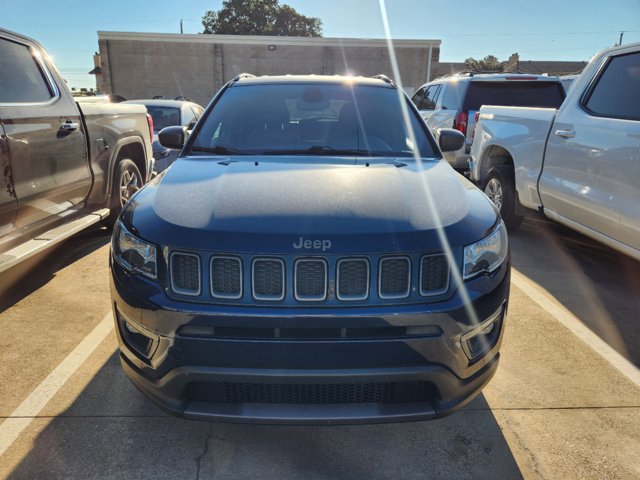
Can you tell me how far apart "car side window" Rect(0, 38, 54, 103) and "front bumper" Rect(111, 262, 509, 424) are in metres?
2.53

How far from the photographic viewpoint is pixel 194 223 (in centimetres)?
205

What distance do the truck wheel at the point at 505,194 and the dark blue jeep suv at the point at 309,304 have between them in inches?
143

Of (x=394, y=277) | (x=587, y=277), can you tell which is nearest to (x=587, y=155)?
(x=587, y=277)

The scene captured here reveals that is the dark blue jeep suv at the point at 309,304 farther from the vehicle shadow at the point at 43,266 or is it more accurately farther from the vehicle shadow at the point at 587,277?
the vehicle shadow at the point at 43,266

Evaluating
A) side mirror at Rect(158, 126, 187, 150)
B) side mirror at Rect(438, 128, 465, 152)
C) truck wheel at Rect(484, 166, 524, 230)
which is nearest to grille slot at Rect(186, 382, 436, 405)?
side mirror at Rect(158, 126, 187, 150)

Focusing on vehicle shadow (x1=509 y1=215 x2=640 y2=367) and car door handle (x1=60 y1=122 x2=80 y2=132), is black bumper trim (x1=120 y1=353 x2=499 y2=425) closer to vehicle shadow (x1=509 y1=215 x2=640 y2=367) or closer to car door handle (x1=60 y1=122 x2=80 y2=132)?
vehicle shadow (x1=509 y1=215 x2=640 y2=367)

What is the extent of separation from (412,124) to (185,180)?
1655 millimetres

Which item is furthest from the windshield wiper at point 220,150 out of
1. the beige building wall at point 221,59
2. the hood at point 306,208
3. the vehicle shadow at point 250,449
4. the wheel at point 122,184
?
the beige building wall at point 221,59

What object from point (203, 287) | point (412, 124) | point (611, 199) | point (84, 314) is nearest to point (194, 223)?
point (203, 287)

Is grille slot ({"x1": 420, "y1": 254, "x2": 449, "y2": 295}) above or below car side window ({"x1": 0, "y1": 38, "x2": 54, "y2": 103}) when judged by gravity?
below

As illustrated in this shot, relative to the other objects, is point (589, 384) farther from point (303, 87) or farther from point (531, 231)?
point (531, 231)

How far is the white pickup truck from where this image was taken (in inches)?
143

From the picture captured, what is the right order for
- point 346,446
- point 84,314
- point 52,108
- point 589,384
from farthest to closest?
point 52,108, point 84,314, point 589,384, point 346,446

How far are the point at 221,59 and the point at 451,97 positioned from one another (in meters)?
25.4
